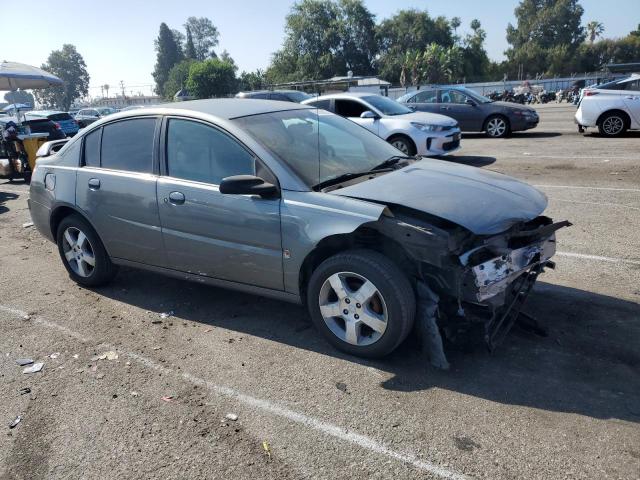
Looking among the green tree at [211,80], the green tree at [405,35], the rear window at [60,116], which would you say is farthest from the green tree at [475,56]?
the rear window at [60,116]

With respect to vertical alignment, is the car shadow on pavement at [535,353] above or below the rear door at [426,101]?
below

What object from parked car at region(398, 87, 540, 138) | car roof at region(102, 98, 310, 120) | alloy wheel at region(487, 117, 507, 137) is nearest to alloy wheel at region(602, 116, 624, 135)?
parked car at region(398, 87, 540, 138)

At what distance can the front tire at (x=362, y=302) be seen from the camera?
10.9 ft

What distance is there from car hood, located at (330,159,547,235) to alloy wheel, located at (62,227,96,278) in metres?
2.71

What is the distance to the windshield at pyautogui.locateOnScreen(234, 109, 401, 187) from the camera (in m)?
3.93

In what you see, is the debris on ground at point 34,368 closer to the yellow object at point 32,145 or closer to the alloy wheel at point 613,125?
the yellow object at point 32,145

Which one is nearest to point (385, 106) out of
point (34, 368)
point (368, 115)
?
point (368, 115)

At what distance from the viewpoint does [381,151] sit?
462 cm

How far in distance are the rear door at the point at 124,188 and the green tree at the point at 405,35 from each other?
76.5 m

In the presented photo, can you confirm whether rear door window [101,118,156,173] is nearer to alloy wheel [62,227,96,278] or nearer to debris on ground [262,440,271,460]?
alloy wheel [62,227,96,278]

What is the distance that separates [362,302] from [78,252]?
309 centimetres

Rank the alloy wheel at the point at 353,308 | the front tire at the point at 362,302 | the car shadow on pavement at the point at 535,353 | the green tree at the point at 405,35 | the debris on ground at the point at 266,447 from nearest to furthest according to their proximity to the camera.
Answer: the debris on ground at the point at 266,447 → the car shadow on pavement at the point at 535,353 → the front tire at the point at 362,302 → the alloy wheel at the point at 353,308 → the green tree at the point at 405,35

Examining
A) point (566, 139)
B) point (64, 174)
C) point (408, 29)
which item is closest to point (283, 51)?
point (408, 29)

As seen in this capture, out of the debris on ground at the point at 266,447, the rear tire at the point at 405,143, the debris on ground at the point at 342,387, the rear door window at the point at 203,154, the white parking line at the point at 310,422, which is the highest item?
the rear door window at the point at 203,154
